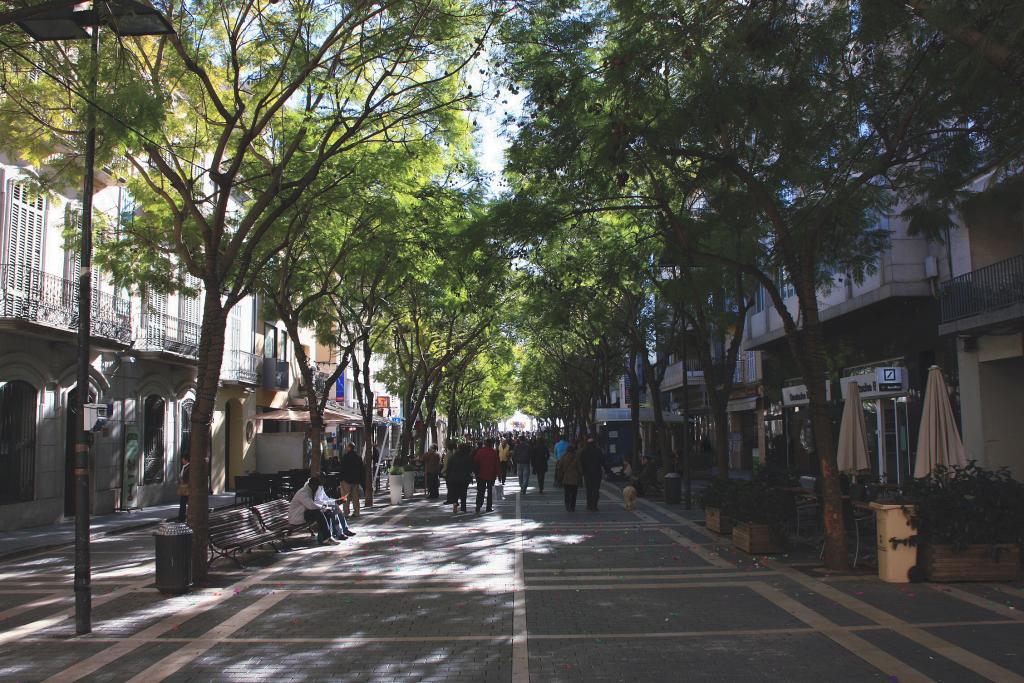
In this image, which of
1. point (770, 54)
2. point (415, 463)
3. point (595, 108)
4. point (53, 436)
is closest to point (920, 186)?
point (770, 54)

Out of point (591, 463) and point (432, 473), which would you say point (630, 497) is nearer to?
point (591, 463)

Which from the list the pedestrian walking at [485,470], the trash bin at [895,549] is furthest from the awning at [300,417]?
the trash bin at [895,549]

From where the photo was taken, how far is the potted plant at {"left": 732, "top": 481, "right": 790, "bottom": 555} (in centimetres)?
1248

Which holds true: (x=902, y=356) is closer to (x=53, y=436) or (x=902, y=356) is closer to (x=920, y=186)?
(x=920, y=186)

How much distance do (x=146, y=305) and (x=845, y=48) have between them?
1930 centimetres

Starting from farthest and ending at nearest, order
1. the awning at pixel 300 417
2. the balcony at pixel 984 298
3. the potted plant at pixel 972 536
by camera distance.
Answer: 1. the awning at pixel 300 417
2. the balcony at pixel 984 298
3. the potted plant at pixel 972 536

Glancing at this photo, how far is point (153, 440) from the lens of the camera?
987 inches

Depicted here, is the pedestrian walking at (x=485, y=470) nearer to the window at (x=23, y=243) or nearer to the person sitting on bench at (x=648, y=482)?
the person sitting on bench at (x=648, y=482)

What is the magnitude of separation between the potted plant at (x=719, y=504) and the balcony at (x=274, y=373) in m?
22.0

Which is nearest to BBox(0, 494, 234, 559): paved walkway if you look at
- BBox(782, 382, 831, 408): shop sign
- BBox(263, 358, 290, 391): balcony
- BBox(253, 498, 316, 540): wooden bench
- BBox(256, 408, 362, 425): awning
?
BBox(253, 498, 316, 540): wooden bench

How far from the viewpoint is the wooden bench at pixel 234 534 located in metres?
11.6

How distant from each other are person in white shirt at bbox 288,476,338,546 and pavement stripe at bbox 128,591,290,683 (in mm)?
4189

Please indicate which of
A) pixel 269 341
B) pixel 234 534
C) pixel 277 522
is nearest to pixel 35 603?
pixel 234 534

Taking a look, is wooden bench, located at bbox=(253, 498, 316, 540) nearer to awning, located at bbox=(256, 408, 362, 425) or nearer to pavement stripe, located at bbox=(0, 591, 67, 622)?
pavement stripe, located at bbox=(0, 591, 67, 622)
